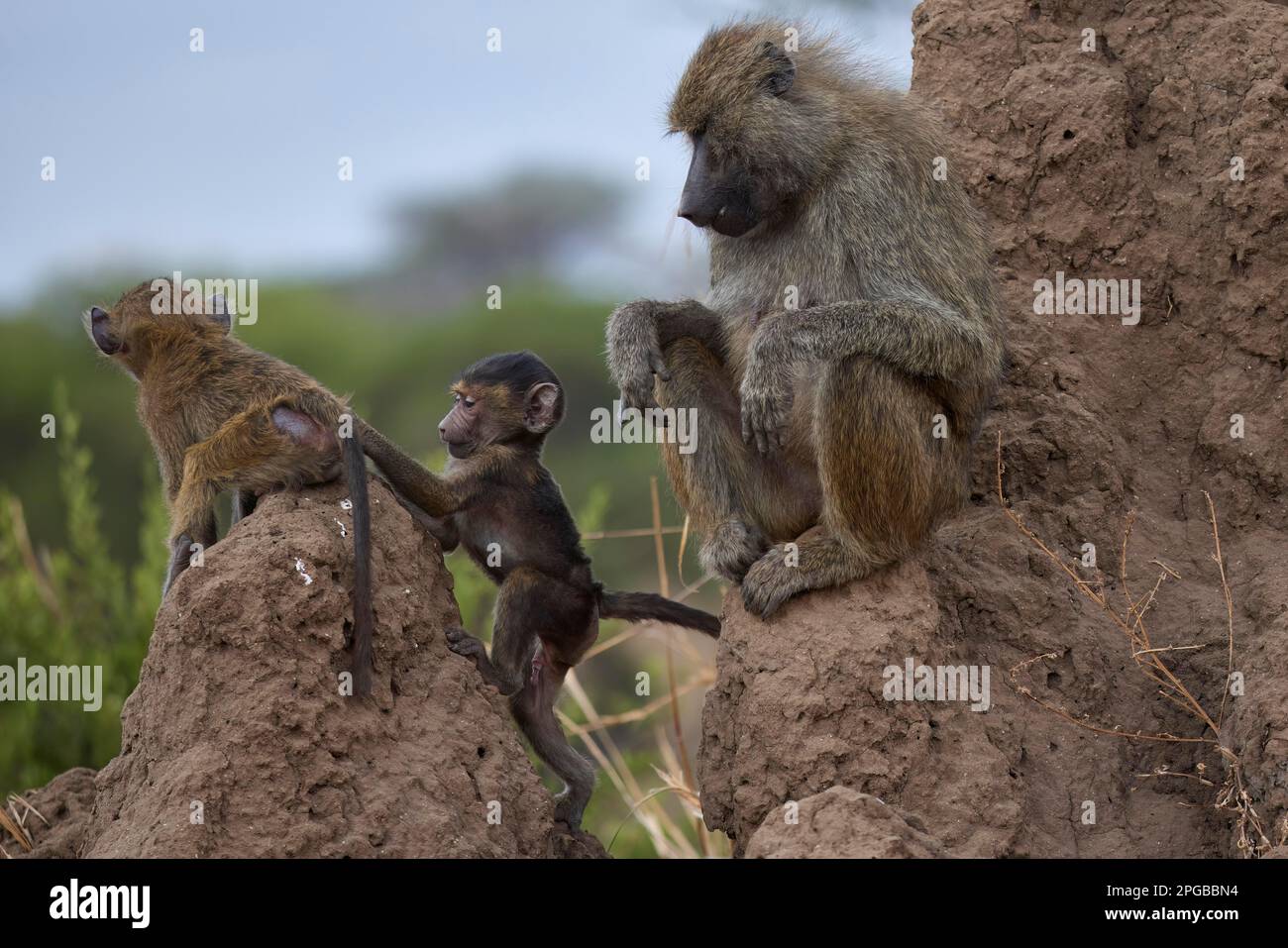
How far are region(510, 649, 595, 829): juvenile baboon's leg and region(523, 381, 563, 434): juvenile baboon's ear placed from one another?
68cm

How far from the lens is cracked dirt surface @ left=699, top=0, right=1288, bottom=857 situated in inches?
173

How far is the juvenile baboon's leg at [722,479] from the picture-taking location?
5029mm

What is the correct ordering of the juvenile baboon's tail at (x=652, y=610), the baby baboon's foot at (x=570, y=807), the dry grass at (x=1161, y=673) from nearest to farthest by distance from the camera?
the dry grass at (x=1161, y=673)
the baby baboon's foot at (x=570, y=807)
the juvenile baboon's tail at (x=652, y=610)

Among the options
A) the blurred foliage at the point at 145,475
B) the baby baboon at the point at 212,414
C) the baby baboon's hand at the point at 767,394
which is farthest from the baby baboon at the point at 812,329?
the blurred foliage at the point at 145,475

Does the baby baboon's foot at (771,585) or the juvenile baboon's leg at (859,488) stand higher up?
the juvenile baboon's leg at (859,488)

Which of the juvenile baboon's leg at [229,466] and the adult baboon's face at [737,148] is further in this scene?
the adult baboon's face at [737,148]

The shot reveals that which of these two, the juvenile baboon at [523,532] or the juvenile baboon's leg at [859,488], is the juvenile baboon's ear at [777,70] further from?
the juvenile baboon at [523,532]

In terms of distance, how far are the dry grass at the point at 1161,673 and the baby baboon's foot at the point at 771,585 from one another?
692 millimetres

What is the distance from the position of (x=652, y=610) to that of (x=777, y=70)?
1698 mm

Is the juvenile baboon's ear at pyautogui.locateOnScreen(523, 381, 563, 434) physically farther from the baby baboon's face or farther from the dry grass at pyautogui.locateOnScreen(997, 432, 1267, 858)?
the dry grass at pyautogui.locateOnScreen(997, 432, 1267, 858)

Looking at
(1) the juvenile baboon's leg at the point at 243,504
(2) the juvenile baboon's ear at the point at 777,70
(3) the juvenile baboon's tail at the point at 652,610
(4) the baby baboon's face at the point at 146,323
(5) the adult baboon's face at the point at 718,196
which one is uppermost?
(2) the juvenile baboon's ear at the point at 777,70

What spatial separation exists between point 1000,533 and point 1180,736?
80 cm

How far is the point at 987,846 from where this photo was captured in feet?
14.0

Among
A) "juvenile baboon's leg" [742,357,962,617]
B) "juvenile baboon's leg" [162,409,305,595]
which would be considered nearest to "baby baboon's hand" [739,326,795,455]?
"juvenile baboon's leg" [742,357,962,617]
